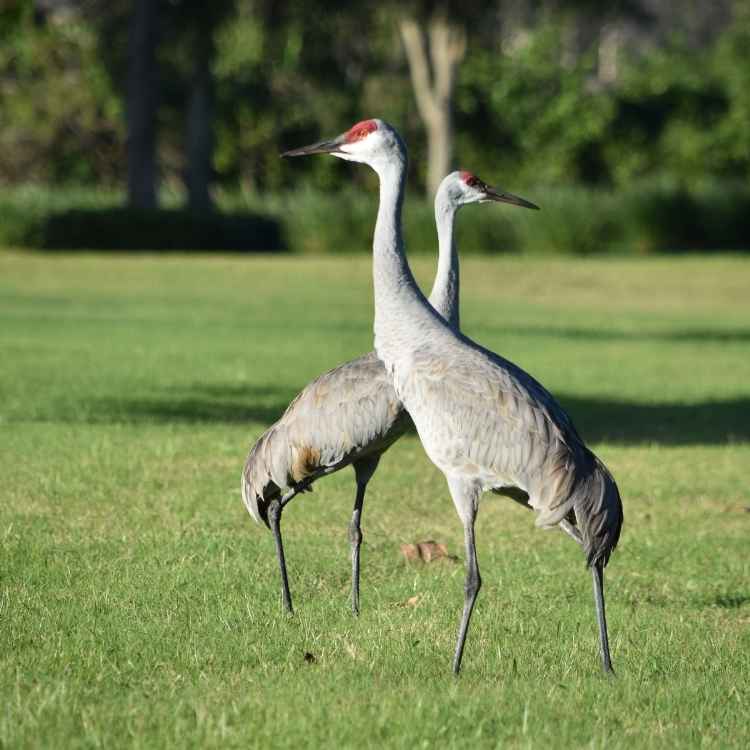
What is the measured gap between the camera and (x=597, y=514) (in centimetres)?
587

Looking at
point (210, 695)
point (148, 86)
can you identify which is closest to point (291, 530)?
point (210, 695)

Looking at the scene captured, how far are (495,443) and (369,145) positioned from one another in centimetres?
165

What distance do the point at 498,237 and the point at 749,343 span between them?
16.6 metres

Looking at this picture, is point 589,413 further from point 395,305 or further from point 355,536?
point 395,305

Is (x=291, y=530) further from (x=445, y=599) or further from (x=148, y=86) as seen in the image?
(x=148, y=86)

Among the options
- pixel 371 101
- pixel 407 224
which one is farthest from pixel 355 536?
pixel 371 101

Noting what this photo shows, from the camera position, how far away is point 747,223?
41.3 metres

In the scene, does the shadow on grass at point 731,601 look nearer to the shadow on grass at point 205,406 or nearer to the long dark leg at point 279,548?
the long dark leg at point 279,548

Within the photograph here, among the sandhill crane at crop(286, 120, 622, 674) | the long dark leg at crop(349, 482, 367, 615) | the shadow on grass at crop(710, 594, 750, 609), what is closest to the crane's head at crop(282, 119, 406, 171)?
the sandhill crane at crop(286, 120, 622, 674)

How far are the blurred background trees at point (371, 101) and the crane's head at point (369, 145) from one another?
35190 millimetres

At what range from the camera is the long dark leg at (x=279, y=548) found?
22.6ft

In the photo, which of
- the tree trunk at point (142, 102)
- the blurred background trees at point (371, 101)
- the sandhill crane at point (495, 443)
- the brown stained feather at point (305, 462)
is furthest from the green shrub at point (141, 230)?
the sandhill crane at point (495, 443)

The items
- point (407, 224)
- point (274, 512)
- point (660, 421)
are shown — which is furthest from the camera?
point (407, 224)

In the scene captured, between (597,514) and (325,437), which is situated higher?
(325,437)
